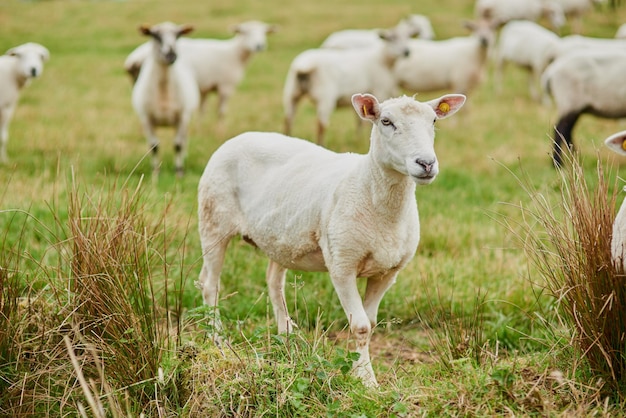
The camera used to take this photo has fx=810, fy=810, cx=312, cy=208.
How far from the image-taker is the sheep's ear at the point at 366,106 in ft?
14.9

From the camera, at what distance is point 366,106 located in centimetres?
457

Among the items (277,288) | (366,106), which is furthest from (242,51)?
(366,106)

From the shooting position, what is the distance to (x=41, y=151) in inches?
449

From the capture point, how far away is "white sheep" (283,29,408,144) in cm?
1266

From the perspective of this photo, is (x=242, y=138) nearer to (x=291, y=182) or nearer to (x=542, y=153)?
(x=291, y=182)

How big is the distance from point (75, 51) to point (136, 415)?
22298mm

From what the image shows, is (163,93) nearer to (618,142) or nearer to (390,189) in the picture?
(390,189)

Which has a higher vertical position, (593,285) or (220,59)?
(593,285)

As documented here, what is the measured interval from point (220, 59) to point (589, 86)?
279 inches

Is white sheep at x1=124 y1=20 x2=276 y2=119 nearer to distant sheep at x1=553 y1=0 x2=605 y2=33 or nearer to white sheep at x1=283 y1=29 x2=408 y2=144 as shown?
white sheep at x1=283 y1=29 x2=408 y2=144

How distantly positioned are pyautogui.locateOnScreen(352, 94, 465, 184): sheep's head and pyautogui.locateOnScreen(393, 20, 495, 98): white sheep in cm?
1169

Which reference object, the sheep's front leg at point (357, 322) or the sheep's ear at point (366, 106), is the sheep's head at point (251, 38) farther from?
the sheep's front leg at point (357, 322)

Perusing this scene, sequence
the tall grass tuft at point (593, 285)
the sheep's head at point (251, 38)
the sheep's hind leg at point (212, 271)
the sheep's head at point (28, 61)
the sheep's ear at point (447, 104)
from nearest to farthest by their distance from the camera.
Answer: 1. the tall grass tuft at point (593, 285)
2. the sheep's ear at point (447, 104)
3. the sheep's hind leg at point (212, 271)
4. the sheep's head at point (28, 61)
5. the sheep's head at point (251, 38)

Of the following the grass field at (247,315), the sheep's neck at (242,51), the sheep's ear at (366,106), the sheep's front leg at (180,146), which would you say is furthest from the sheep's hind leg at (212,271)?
the sheep's neck at (242,51)
